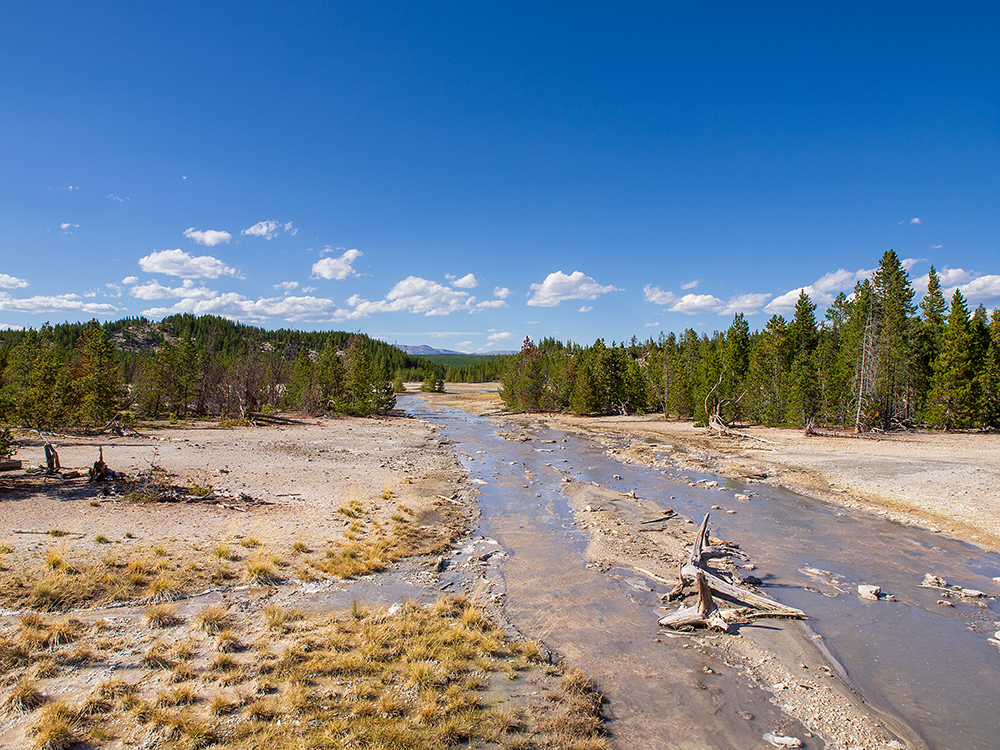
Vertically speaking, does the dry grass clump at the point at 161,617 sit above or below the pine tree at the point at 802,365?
below

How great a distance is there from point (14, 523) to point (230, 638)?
35.2 feet

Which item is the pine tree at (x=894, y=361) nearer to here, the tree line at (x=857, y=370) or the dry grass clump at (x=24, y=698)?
the tree line at (x=857, y=370)

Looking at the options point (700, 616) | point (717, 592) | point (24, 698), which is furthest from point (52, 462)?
point (717, 592)

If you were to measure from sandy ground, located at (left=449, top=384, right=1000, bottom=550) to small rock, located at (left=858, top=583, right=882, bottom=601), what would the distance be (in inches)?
303

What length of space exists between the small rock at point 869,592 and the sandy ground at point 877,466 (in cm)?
770

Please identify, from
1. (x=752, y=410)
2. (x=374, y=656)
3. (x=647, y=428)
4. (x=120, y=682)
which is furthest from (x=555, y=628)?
(x=752, y=410)

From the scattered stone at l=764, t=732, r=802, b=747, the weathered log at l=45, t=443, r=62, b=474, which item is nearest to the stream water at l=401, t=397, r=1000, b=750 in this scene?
the scattered stone at l=764, t=732, r=802, b=747

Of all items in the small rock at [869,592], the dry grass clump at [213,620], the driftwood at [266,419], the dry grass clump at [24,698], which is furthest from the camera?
the driftwood at [266,419]

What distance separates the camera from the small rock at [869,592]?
499 inches

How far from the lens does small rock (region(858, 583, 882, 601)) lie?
41.6 feet

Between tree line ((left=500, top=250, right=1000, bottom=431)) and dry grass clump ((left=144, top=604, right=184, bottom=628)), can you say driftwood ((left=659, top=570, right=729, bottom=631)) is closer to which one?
dry grass clump ((left=144, top=604, right=184, bottom=628))

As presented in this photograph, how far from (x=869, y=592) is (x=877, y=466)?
2156 centimetres

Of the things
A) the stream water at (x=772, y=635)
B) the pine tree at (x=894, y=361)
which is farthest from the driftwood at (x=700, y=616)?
the pine tree at (x=894, y=361)

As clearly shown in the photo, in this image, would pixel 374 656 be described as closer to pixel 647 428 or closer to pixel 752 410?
pixel 647 428
